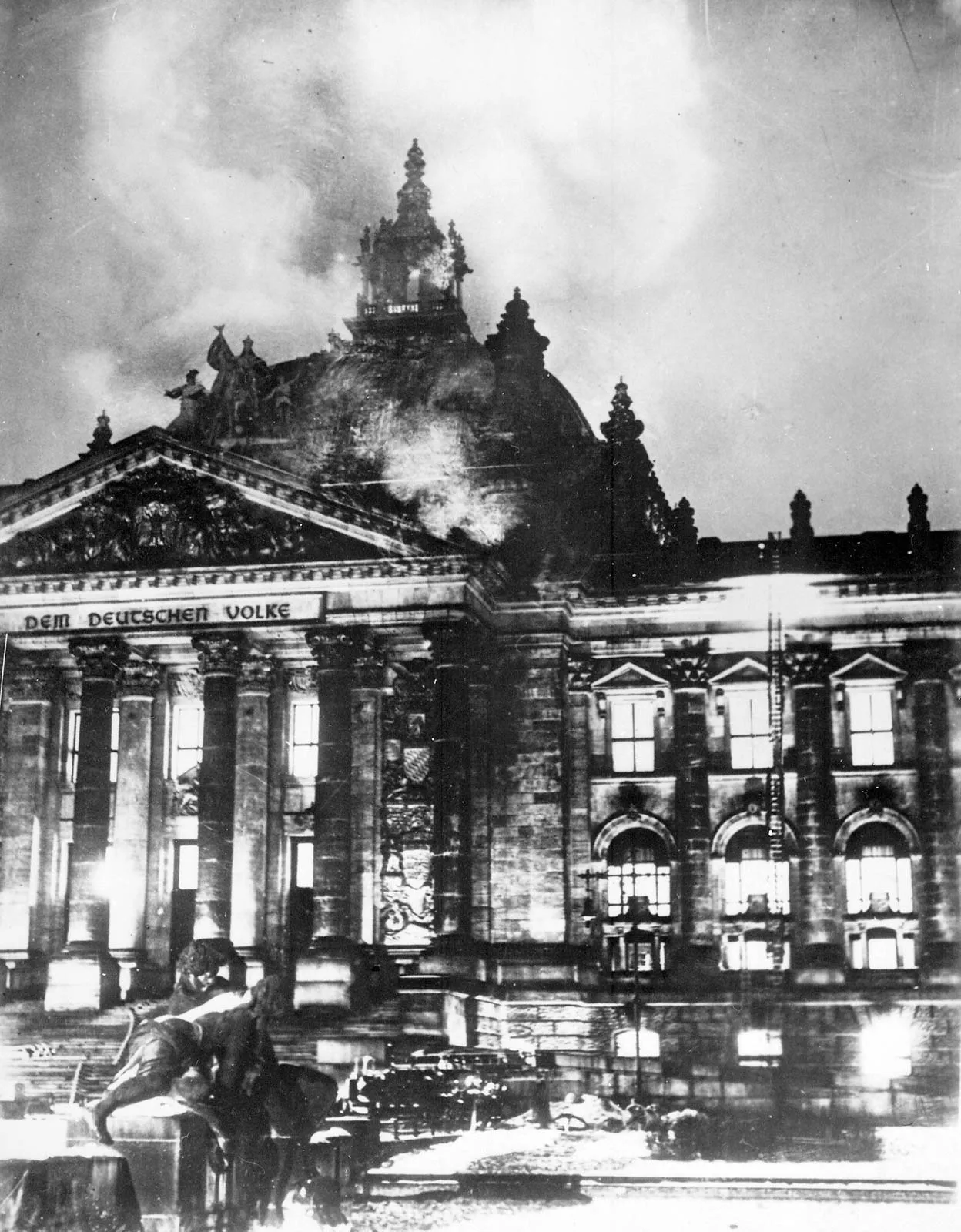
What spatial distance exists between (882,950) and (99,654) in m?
21.3

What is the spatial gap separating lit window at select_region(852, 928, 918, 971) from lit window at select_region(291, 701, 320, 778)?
14.8 m

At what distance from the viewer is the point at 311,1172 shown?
20016mm

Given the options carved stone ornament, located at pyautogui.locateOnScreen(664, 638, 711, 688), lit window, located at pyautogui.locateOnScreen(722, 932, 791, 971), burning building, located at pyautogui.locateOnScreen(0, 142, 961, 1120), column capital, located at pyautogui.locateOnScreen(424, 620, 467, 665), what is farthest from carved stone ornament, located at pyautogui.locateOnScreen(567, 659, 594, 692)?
lit window, located at pyautogui.locateOnScreen(722, 932, 791, 971)

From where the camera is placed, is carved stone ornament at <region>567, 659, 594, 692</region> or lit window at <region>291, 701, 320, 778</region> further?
carved stone ornament at <region>567, 659, 594, 692</region>

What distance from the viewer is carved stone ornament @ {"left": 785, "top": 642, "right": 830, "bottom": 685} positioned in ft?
156

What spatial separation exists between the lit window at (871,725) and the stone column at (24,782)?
21189mm

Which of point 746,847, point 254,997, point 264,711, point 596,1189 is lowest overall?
point 596,1189

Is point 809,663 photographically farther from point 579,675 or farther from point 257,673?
point 257,673

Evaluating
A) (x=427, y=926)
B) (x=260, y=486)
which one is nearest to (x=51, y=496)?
(x=260, y=486)

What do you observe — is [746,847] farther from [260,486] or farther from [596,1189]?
[596,1189]

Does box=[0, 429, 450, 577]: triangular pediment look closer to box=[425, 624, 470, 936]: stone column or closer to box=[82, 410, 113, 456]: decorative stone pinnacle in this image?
box=[425, 624, 470, 936]: stone column

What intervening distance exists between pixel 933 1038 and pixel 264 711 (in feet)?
61.0

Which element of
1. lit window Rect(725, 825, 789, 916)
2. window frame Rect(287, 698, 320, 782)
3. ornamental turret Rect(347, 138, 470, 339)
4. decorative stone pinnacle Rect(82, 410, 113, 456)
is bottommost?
lit window Rect(725, 825, 789, 916)

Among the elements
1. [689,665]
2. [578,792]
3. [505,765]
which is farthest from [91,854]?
[689,665]
